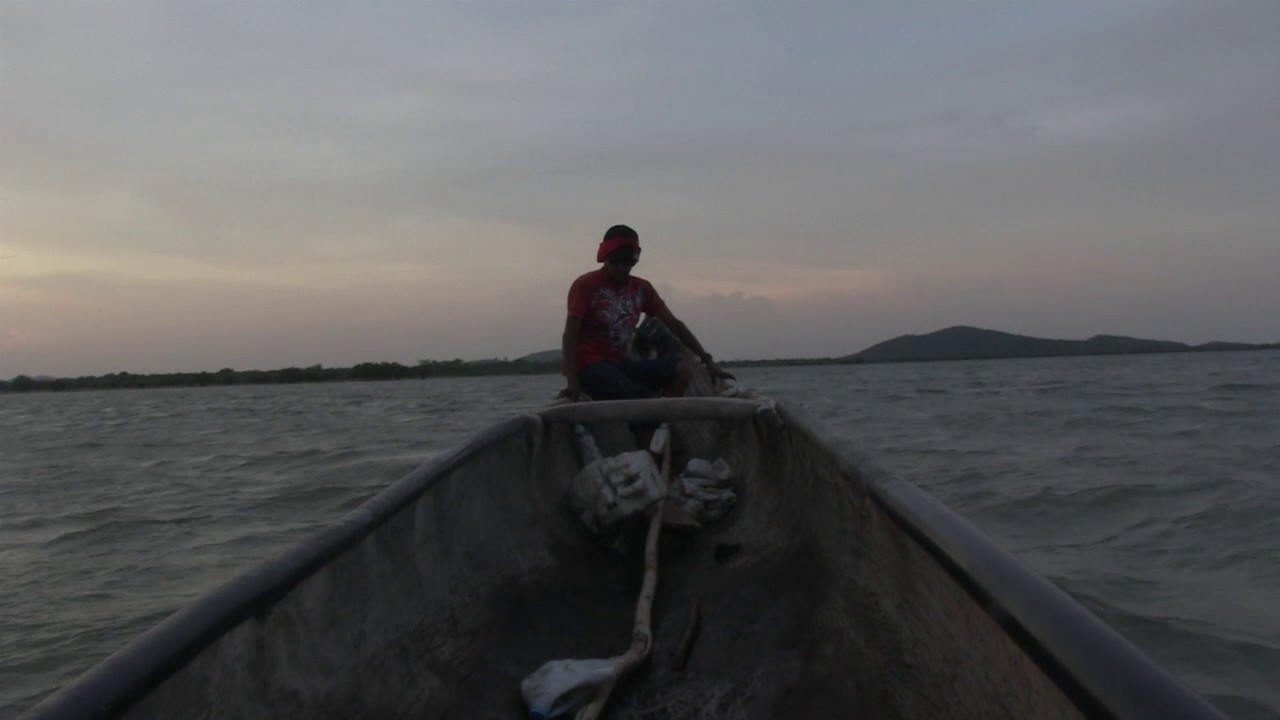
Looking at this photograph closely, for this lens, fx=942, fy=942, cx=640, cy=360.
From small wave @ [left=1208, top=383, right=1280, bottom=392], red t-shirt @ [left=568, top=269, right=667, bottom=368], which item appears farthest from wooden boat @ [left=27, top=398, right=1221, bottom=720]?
small wave @ [left=1208, top=383, right=1280, bottom=392]

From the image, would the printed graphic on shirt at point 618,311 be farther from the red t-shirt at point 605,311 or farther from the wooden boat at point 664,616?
the wooden boat at point 664,616

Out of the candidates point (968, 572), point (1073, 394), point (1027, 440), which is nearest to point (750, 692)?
point (968, 572)

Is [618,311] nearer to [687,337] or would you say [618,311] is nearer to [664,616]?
[687,337]

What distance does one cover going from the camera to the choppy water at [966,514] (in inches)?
160

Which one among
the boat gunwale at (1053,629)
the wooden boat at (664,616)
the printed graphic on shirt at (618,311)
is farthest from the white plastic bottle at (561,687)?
the printed graphic on shirt at (618,311)

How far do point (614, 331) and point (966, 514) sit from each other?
2.81 metres

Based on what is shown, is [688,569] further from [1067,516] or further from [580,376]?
[1067,516]

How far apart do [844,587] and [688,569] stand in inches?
35.9

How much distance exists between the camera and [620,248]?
4605 mm

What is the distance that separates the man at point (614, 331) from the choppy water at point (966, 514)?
1.70ft

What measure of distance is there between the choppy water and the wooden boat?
55cm

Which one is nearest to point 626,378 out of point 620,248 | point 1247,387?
point 620,248

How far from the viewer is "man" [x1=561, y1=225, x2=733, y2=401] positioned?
4.68 m

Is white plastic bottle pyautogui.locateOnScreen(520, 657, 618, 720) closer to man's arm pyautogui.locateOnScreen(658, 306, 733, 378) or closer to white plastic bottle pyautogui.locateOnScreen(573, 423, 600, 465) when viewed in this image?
white plastic bottle pyautogui.locateOnScreen(573, 423, 600, 465)
